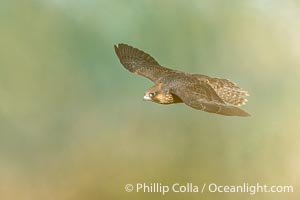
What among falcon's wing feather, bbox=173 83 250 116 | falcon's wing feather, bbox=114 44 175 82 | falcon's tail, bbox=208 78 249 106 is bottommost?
falcon's wing feather, bbox=173 83 250 116

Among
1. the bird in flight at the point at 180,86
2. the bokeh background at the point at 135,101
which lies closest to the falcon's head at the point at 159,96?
the bird in flight at the point at 180,86

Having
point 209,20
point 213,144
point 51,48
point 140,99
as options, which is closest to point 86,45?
point 51,48

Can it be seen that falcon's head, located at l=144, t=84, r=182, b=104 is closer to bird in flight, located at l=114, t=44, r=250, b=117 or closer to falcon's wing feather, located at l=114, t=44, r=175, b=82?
bird in flight, located at l=114, t=44, r=250, b=117

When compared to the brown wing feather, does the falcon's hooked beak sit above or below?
below

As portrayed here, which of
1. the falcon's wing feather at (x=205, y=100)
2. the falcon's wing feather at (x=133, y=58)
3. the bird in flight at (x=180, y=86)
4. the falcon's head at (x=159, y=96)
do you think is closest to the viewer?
the falcon's wing feather at (x=205, y=100)

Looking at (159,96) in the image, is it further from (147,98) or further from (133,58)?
(133,58)

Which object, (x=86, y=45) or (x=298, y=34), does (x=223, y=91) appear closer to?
(x=298, y=34)

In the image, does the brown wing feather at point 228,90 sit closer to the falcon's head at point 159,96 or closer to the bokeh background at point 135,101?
the bokeh background at point 135,101

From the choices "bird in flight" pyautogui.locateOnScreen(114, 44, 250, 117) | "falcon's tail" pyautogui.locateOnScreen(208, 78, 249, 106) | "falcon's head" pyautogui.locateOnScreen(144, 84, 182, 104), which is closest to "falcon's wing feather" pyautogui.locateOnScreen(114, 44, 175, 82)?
"bird in flight" pyautogui.locateOnScreen(114, 44, 250, 117)
